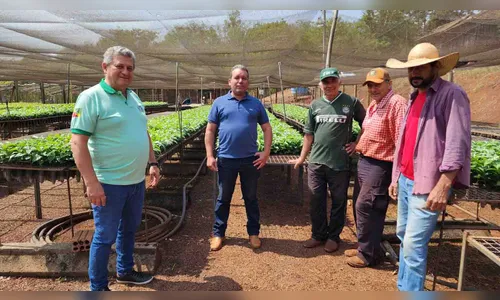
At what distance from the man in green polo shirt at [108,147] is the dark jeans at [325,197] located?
6.48 ft

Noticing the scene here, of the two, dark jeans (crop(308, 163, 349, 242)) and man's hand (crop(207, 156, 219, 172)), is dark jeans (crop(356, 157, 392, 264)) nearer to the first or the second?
dark jeans (crop(308, 163, 349, 242))

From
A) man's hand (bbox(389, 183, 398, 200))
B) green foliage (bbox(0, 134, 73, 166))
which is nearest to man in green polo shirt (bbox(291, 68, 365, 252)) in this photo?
man's hand (bbox(389, 183, 398, 200))

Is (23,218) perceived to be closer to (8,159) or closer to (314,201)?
(8,159)

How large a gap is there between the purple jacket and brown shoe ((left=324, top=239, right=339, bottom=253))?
1857 millimetres

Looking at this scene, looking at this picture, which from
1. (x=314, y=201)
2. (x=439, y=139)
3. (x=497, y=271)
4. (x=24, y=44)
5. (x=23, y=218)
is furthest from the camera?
(x=24, y=44)

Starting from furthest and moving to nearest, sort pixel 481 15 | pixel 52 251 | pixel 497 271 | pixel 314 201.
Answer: pixel 481 15 → pixel 314 201 → pixel 497 271 → pixel 52 251

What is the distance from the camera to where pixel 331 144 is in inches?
147

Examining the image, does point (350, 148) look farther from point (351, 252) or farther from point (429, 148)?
point (429, 148)

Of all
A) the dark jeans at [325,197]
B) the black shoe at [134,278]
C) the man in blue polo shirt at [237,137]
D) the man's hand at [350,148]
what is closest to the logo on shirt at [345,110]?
the man's hand at [350,148]

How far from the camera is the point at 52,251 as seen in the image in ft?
11.3

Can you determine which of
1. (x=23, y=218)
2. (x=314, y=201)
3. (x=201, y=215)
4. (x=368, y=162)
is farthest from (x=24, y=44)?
(x=368, y=162)

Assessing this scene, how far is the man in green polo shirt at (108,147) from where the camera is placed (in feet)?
8.16

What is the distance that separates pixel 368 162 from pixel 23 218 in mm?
5098

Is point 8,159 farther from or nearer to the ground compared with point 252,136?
nearer to the ground
